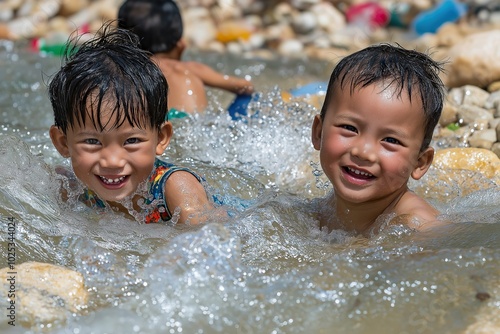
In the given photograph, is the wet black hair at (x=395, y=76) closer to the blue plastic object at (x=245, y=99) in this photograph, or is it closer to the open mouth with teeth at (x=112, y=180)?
the open mouth with teeth at (x=112, y=180)

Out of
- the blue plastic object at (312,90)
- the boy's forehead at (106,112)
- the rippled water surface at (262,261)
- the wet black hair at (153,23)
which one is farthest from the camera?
the blue plastic object at (312,90)

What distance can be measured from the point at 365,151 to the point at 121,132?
95 centimetres

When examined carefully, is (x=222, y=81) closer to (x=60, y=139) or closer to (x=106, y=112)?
(x=60, y=139)

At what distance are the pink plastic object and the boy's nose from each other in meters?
6.21

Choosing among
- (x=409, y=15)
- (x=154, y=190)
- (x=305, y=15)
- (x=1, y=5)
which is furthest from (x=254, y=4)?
(x=154, y=190)

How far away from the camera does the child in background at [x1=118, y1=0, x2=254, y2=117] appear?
507 centimetres

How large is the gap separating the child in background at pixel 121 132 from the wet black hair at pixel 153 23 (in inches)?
69.8

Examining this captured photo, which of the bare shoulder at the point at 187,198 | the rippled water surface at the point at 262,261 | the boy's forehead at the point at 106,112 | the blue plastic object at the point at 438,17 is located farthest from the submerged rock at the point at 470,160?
the blue plastic object at the point at 438,17

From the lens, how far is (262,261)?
2.96 metres

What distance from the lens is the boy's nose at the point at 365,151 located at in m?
3.01

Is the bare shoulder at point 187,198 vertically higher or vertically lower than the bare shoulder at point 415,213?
lower

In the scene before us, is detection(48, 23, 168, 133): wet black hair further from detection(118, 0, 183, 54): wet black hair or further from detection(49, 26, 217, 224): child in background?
detection(118, 0, 183, 54): wet black hair

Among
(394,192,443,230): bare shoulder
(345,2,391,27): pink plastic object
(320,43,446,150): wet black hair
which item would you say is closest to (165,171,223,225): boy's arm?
(320,43,446,150): wet black hair

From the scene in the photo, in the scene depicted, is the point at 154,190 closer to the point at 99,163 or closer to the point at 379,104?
the point at 99,163
